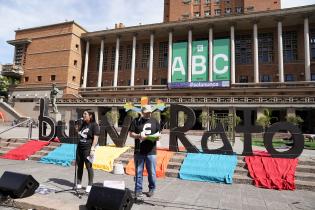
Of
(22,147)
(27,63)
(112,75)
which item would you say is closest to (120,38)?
(112,75)

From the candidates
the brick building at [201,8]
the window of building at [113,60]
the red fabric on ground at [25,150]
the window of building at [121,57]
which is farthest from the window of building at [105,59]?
the red fabric on ground at [25,150]

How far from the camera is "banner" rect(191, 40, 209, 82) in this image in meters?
41.4

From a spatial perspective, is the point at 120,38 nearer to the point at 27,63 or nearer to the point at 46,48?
the point at 46,48

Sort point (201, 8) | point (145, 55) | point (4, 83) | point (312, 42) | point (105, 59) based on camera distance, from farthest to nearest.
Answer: point (4, 83) < point (201, 8) < point (105, 59) < point (145, 55) < point (312, 42)

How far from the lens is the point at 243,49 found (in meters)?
44.3

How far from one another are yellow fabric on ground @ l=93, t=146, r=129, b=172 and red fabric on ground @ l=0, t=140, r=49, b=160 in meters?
3.32

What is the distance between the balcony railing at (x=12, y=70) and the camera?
5056 cm

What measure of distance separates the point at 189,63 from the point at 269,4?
19898 millimetres

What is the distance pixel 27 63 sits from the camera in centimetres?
5194

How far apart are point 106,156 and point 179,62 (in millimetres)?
33861

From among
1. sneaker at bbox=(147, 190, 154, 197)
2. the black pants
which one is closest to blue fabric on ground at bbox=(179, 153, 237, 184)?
sneaker at bbox=(147, 190, 154, 197)

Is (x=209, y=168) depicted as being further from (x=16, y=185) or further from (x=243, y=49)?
(x=243, y=49)

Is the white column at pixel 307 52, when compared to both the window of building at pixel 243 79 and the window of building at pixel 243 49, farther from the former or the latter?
the window of building at pixel 243 79

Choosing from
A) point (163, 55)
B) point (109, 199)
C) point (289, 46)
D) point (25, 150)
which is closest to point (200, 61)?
point (163, 55)
